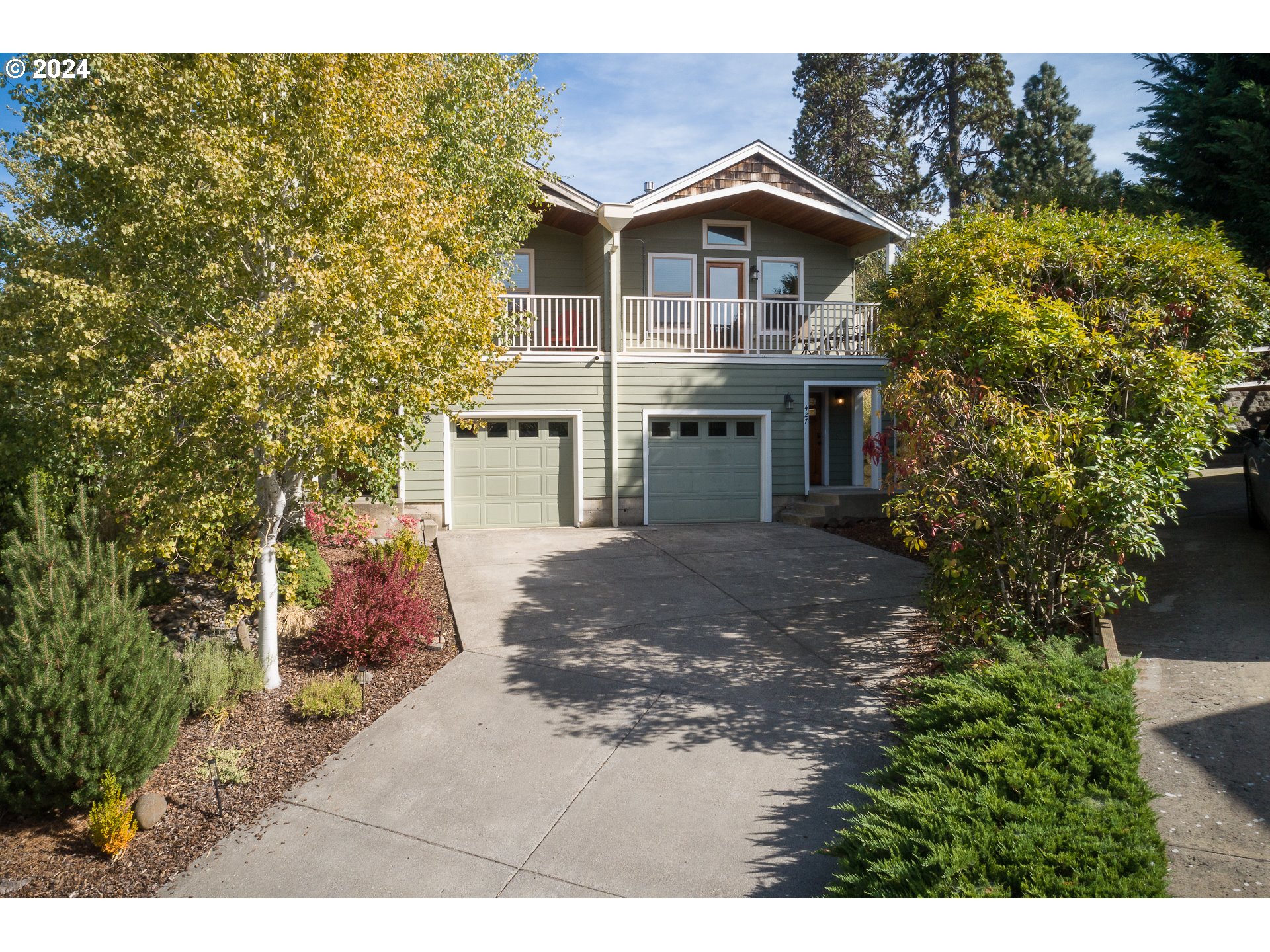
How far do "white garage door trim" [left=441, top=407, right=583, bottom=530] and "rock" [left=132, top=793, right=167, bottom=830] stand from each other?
8.25m

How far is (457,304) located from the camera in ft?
20.9

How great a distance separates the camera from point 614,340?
13219mm

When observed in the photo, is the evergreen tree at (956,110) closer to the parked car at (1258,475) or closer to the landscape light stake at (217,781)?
the parked car at (1258,475)

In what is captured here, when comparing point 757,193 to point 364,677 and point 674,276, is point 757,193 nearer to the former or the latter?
point 674,276

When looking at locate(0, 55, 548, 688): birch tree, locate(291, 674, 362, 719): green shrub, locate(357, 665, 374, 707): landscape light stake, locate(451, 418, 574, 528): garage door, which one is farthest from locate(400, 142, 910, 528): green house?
locate(291, 674, 362, 719): green shrub

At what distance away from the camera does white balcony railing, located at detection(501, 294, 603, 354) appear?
1347 cm

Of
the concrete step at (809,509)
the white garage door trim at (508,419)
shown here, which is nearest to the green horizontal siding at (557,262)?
the white garage door trim at (508,419)

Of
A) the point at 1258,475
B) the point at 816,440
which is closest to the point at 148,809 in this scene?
the point at 1258,475

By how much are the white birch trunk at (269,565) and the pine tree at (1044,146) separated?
21.1 meters

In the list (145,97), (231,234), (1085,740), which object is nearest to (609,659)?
(1085,740)

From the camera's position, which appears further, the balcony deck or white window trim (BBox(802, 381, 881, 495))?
white window trim (BBox(802, 381, 881, 495))

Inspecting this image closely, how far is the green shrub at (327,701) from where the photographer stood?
580 centimetres

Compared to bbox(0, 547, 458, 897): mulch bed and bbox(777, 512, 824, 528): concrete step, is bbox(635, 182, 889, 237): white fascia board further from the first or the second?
bbox(0, 547, 458, 897): mulch bed

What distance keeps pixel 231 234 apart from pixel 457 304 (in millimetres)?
1757
